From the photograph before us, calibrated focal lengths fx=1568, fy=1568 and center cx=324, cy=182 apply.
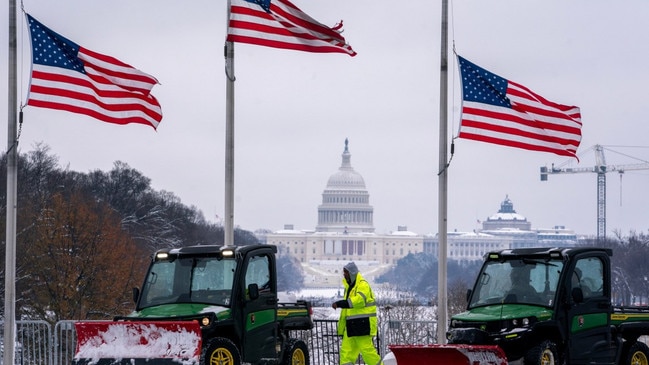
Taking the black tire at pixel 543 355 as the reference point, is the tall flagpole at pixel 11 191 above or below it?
above

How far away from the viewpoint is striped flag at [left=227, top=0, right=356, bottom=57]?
76.5 feet

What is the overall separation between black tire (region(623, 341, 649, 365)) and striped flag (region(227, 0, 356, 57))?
235 inches

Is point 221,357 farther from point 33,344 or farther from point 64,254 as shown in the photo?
point 64,254

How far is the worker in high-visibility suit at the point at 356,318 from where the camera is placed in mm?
21312

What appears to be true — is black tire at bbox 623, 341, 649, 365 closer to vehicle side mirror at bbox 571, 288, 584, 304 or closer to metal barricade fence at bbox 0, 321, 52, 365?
vehicle side mirror at bbox 571, 288, 584, 304

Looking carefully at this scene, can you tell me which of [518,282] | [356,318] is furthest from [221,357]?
[518,282]

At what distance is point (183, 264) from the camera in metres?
21.0

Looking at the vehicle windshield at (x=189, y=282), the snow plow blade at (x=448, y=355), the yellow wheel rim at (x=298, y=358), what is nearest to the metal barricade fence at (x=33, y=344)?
the vehicle windshield at (x=189, y=282)

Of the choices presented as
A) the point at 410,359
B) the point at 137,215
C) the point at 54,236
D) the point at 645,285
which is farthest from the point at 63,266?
the point at 645,285

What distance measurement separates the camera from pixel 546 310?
66.7 feet

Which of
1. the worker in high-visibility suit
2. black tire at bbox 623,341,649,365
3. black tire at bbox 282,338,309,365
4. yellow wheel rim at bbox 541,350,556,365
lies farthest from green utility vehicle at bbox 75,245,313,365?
black tire at bbox 623,341,649,365

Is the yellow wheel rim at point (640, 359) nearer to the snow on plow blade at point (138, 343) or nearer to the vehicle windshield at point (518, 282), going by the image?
the vehicle windshield at point (518, 282)

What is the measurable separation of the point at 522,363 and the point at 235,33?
6848 millimetres

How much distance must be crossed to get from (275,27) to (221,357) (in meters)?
5.65
